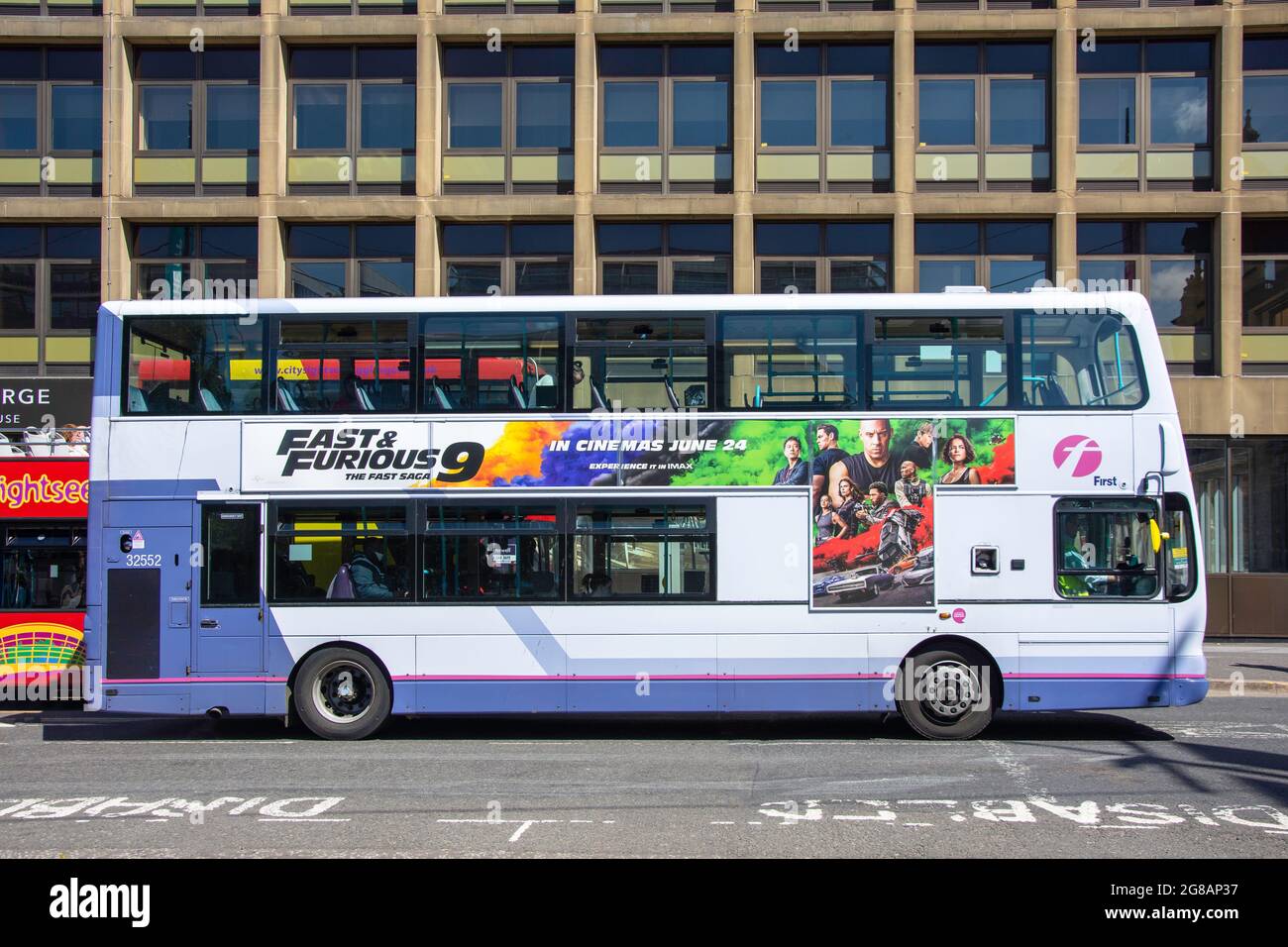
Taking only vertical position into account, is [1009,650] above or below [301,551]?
below

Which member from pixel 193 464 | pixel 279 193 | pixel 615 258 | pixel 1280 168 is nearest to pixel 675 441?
pixel 193 464

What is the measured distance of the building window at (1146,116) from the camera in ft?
76.8

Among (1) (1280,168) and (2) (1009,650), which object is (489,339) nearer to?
(2) (1009,650)

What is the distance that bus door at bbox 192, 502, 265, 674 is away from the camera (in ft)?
40.5

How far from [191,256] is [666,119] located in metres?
9.80

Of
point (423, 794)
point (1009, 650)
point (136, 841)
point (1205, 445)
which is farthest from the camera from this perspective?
point (1205, 445)

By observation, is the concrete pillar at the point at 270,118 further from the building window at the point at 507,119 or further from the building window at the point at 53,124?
the building window at the point at 53,124

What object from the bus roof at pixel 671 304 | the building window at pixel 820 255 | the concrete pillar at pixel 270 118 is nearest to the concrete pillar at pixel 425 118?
the concrete pillar at pixel 270 118

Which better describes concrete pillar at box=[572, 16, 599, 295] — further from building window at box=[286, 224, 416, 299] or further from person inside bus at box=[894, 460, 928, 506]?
person inside bus at box=[894, 460, 928, 506]

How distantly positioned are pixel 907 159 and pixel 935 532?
1312cm

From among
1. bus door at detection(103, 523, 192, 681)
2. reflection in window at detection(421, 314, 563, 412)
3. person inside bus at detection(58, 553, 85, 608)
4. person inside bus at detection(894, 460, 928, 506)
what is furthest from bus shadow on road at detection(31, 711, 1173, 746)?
reflection in window at detection(421, 314, 563, 412)

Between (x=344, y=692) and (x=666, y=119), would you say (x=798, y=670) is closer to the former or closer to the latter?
(x=344, y=692)

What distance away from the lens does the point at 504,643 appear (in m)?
12.3

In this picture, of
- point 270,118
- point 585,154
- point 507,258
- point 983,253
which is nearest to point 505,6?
point 585,154
